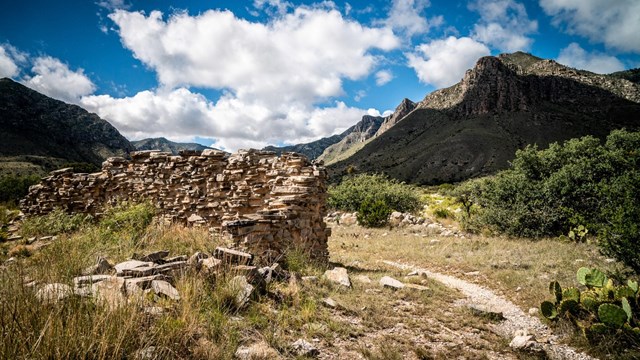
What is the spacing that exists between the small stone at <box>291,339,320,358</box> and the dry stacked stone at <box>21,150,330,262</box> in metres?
2.88

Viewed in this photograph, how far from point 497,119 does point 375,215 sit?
9674 centimetres

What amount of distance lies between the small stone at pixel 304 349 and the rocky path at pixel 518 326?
9.91 feet

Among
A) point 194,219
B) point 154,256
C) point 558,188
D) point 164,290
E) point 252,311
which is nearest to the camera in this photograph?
point 164,290

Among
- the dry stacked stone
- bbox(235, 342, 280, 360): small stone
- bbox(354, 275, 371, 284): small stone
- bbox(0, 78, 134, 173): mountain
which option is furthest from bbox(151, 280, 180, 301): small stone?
bbox(0, 78, 134, 173): mountain

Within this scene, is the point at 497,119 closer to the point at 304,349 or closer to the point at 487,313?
the point at 487,313

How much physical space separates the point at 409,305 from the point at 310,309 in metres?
2.16

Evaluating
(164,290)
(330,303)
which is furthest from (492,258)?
(164,290)

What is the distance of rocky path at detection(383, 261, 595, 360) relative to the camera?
172 inches

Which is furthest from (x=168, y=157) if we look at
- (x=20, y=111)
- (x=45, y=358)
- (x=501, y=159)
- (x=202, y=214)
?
(x=20, y=111)

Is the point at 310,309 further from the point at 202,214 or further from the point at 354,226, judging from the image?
the point at 354,226

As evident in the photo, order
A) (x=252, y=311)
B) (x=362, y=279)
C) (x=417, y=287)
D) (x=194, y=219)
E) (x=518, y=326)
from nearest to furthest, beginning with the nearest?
(x=252, y=311) < (x=518, y=326) < (x=417, y=287) < (x=362, y=279) < (x=194, y=219)

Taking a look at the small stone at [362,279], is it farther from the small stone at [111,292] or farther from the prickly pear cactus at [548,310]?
the small stone at [111,292]

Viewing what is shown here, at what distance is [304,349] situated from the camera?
3420mm

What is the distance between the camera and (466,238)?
13797 millimetres
